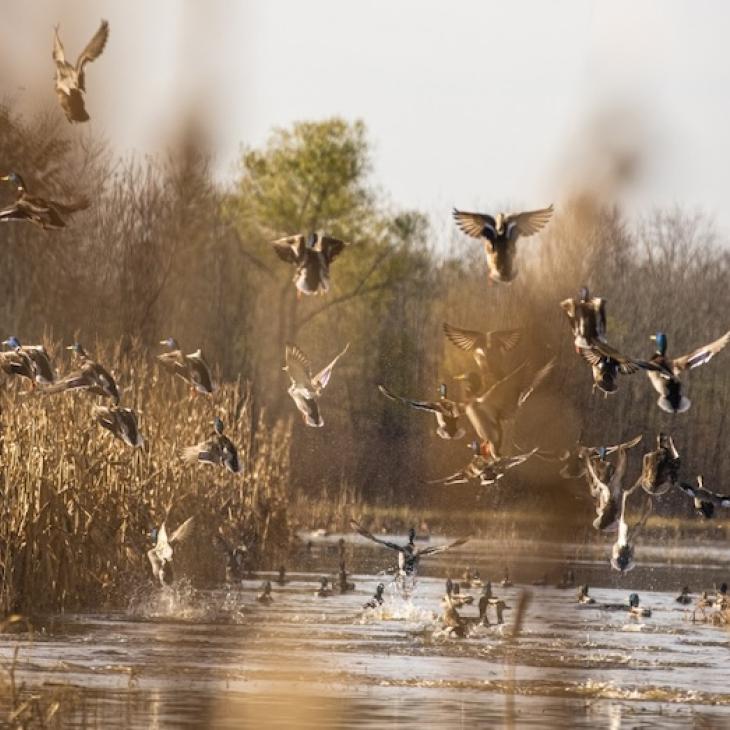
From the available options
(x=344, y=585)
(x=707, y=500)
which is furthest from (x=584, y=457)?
(x=344, y=585)

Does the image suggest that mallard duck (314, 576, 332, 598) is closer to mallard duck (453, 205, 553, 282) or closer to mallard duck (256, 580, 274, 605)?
mallard duck (256, 580, 274, 605)

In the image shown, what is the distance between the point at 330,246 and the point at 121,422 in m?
3.40

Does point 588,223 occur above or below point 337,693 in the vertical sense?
above

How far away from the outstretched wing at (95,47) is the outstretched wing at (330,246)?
2.43m

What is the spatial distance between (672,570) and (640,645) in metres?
11.5

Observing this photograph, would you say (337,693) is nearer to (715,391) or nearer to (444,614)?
(444,614)

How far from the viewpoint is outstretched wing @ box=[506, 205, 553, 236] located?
16.1 m

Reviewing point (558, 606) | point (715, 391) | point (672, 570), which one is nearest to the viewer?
point (558, 606)

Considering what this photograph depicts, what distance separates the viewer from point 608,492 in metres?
19.9

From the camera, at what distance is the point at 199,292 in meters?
47.7

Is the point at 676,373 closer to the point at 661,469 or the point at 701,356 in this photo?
the point at 701,356

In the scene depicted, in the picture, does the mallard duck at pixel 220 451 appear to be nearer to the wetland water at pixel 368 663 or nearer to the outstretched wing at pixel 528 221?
the wetland water at pixel 368 663

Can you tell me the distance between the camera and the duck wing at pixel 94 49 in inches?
645

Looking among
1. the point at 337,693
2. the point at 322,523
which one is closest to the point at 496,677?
the point at 337,693
